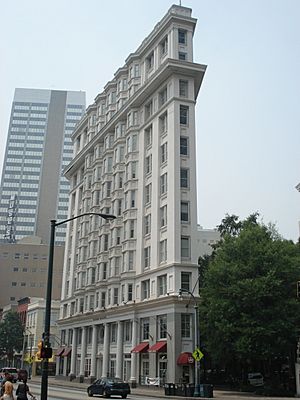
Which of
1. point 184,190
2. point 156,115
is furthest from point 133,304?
point 156,115

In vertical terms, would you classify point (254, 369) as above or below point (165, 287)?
below

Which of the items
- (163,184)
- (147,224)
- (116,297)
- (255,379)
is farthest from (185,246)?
(255,379)

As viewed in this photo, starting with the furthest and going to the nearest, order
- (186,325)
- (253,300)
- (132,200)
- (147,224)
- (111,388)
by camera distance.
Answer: (132,200), (147,224), (186,325), (253,300), (111,388)

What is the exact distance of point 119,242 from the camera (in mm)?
65438

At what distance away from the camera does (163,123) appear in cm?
6138

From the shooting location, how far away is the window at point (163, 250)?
179 feet

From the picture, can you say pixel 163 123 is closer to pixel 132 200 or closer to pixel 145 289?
pixel 132 200

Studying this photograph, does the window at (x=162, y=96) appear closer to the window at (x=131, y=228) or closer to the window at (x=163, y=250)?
the window at (x=131, y=228)

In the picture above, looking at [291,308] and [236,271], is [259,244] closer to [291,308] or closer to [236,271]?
[236,271]

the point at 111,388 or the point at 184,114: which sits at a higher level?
the point at 184,114

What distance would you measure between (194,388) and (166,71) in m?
36.2

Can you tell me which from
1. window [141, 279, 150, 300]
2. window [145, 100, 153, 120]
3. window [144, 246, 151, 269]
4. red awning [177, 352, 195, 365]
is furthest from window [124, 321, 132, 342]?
window [145, 100, 153, 120]

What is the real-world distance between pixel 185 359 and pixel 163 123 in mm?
27599

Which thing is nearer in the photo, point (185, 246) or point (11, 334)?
point (185, 246)
